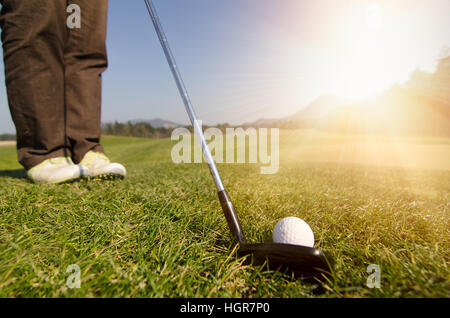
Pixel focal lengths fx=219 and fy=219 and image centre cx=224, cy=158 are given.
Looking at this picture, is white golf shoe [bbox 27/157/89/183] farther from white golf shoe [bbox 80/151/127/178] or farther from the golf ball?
the golf ball

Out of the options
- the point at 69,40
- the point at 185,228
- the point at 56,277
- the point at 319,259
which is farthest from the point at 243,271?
the point at 69,40

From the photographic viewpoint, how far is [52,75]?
2.31 meters

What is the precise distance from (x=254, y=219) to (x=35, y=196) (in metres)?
1.76

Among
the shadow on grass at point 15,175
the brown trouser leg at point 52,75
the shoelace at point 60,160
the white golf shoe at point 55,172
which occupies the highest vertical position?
the brown trouser leg at point 52,75

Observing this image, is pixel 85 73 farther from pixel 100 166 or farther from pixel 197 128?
pixel 197 128

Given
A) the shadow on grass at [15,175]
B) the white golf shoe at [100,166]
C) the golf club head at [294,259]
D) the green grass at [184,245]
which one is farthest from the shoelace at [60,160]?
the golf club head at [294,259]

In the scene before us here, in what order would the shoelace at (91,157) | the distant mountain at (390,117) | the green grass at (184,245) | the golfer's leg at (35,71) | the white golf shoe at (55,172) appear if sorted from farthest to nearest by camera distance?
1. the distant mountain at (390,117)
2. the shoelace at (91,157)
3. the white golf shoe at (55,172)
4. the golfer's leg at (35,71)
5. the green grass at (184,245)

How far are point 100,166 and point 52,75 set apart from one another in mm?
1059

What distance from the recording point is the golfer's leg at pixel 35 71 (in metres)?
2.11

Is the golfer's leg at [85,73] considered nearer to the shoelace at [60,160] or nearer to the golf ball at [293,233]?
the shoelace at [60,160]

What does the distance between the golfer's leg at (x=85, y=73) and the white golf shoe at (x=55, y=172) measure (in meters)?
0.28

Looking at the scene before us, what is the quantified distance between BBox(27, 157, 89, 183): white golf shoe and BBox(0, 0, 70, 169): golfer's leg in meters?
0.10

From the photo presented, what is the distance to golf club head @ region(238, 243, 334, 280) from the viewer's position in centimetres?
96

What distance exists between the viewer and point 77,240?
3.96ft
